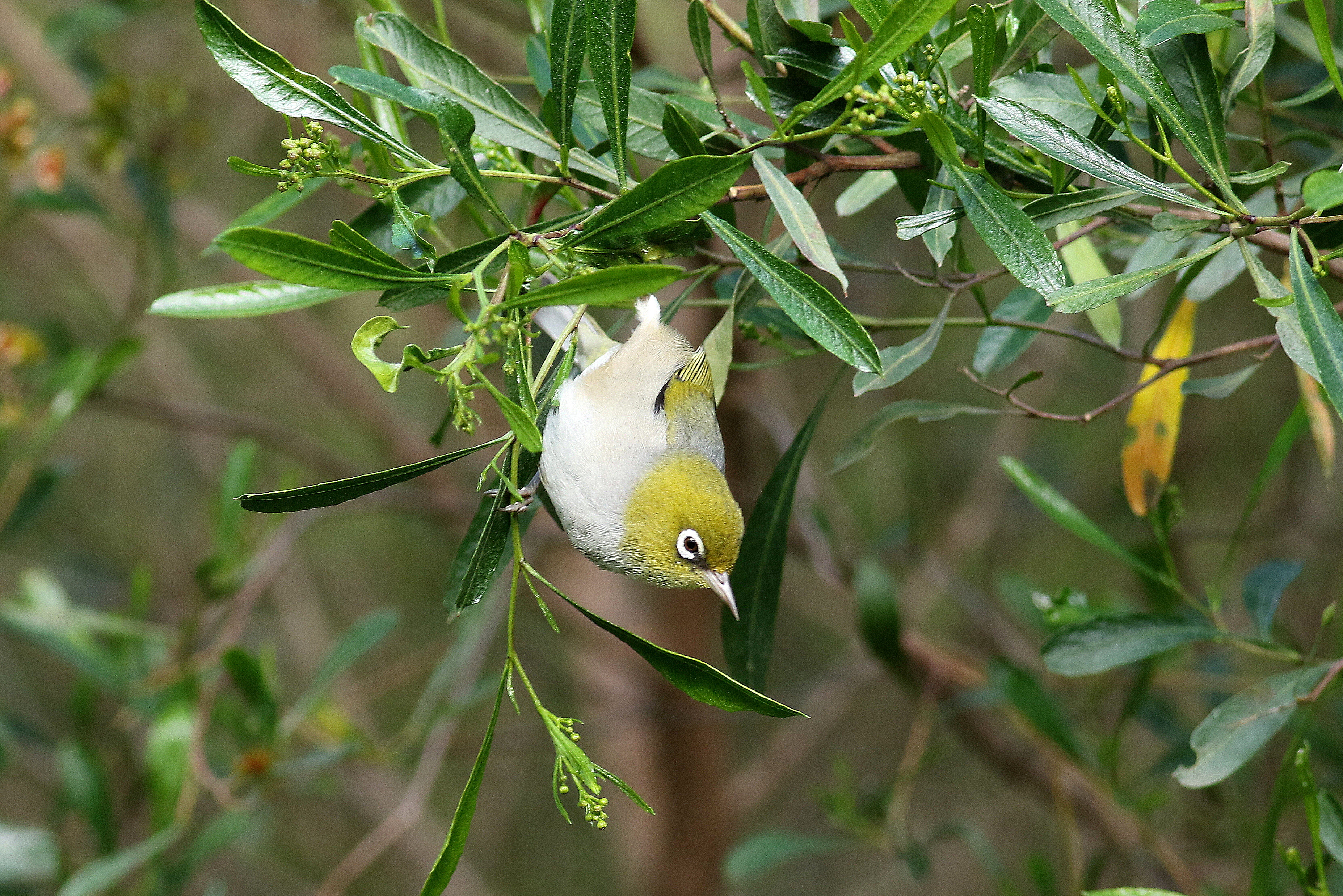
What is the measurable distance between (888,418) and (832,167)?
0.44 metres

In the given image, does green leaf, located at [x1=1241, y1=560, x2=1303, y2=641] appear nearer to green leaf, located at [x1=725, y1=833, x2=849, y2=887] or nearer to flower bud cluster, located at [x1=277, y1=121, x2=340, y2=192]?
green leaf, located at [x1=725, y1=833, x2=849, y2=887]

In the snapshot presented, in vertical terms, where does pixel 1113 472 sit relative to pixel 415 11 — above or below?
below

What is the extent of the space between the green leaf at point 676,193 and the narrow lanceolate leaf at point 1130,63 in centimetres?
37

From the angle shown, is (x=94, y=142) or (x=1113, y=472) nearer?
(x=94, y=142)

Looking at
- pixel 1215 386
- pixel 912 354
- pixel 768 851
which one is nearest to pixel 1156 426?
pixel 1215 386

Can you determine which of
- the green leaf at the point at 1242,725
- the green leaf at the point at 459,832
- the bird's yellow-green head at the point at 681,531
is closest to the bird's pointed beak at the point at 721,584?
the bird's yellow-green head at the point at 681,531

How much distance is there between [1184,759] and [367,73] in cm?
284

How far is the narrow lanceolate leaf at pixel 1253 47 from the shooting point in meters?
1.07

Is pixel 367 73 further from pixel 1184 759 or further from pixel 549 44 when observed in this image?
pixel 1184 759

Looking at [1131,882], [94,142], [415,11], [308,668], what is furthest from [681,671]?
[308,668]

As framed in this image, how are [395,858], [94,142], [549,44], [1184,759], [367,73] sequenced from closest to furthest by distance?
[367,73], [549,44], [1184,759], [94,142], [395,858]

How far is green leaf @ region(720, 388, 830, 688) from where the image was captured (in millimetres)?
1566

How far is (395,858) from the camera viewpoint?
5266mm

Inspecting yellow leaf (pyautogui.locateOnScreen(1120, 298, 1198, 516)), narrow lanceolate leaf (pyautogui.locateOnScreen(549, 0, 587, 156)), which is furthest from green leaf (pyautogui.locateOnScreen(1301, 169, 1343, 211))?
narrow lanceolate leaf (pyautogui.locateOnScreen(549, 0, 587, 156))
